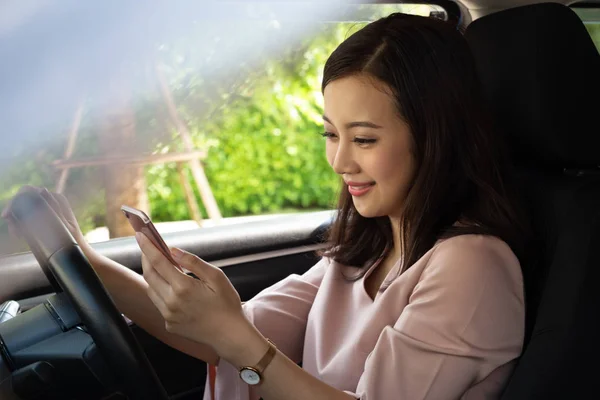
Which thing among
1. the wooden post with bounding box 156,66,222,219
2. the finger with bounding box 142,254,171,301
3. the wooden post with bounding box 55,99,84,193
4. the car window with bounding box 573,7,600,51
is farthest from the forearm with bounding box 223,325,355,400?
the wooden post with bounding box 156,66,222,219

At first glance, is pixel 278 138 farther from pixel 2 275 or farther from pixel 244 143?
pixel 2 275

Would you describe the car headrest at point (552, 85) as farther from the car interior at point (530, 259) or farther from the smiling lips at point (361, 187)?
the smiling lips at point (361, 187)

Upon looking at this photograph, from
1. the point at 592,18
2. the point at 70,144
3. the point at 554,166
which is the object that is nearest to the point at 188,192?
the point at 70,144

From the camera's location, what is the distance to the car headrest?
1.29 metres

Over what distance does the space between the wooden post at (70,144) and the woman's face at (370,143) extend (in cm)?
193

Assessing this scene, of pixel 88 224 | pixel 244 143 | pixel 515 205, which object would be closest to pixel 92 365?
pixel 515 205

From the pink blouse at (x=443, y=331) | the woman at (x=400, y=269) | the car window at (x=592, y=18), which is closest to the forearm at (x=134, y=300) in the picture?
the woman at (x=400, y=269)

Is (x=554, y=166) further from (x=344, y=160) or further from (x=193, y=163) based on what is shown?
(x=193, y=163)

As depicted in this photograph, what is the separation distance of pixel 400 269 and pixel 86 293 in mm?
508

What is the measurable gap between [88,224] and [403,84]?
1.57 meters

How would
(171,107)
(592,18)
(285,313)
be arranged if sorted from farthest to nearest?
(171,107) → (592,18) → (285,313)

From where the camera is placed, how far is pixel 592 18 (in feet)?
6.10

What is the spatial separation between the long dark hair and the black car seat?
0.24 ft

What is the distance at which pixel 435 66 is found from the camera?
123 centimetres
